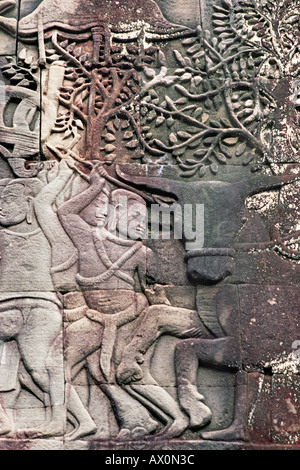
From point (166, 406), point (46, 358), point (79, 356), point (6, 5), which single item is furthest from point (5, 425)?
point (6, 5)

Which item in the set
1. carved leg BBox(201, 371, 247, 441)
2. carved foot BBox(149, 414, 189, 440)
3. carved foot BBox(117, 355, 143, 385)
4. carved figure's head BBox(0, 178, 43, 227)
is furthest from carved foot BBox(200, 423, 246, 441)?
carved figure's head BBox(0, 178, 43, 227)

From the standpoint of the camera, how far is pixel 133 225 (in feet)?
20.9

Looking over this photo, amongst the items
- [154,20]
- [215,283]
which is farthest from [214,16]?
[215,283]

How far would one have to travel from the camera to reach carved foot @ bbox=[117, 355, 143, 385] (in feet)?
19.7

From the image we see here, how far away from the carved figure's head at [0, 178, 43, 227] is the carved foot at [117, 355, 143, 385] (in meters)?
1.40

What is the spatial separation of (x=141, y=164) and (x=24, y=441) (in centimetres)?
243

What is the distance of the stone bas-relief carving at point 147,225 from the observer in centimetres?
597

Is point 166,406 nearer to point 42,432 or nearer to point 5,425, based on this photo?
point 42,432

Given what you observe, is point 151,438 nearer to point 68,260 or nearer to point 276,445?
point 276,445

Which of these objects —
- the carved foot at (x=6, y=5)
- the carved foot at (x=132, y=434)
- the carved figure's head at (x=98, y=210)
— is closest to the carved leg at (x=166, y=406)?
the carved foot at (x=132, y=434)

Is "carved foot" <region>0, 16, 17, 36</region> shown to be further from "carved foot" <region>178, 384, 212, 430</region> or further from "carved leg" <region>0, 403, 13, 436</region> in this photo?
"carved foot" <region>178, 384, 212, 430</region>

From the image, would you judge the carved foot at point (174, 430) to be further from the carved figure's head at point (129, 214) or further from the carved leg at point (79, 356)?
the carved figure's head at point (129, 214)

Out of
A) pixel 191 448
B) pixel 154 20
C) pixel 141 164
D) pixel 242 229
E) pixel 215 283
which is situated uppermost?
pixel 154 20

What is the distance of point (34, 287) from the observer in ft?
20.3
